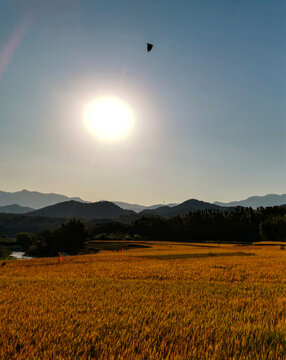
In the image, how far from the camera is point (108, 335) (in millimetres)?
5562

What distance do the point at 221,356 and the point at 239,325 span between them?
1.91 metres

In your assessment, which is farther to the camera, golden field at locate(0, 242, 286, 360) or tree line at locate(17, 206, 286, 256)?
tree line at locate(17, 206, 286, 256)

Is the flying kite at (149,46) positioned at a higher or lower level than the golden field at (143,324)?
higher

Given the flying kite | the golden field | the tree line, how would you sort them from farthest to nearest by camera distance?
the tree line
the flying kite
the golden field

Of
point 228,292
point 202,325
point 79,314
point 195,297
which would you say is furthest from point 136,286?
point 202,325

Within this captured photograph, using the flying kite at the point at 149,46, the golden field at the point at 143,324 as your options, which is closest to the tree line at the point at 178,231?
the flying kite at the point at 149,46

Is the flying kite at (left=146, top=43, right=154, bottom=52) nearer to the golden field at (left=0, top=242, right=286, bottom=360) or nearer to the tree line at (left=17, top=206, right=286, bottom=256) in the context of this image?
the golden field at (left=0, top=242, right=286, bottom=360)

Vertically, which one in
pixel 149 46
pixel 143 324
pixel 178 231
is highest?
pixel 149 46

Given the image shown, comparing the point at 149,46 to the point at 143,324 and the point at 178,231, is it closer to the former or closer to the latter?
the point at 143,324

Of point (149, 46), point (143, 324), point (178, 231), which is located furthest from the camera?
point (178, 231)

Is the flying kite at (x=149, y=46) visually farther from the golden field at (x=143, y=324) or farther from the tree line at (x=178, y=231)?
the tree line at (x=178, y=231)

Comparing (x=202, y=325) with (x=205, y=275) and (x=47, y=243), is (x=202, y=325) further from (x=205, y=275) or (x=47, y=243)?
(x=47, y=243)

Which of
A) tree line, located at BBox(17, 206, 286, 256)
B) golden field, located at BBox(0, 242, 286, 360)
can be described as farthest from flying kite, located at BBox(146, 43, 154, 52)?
tree line, located at BBox(17, 206, 286, 256)

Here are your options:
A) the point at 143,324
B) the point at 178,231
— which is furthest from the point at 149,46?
the point at 178,231
